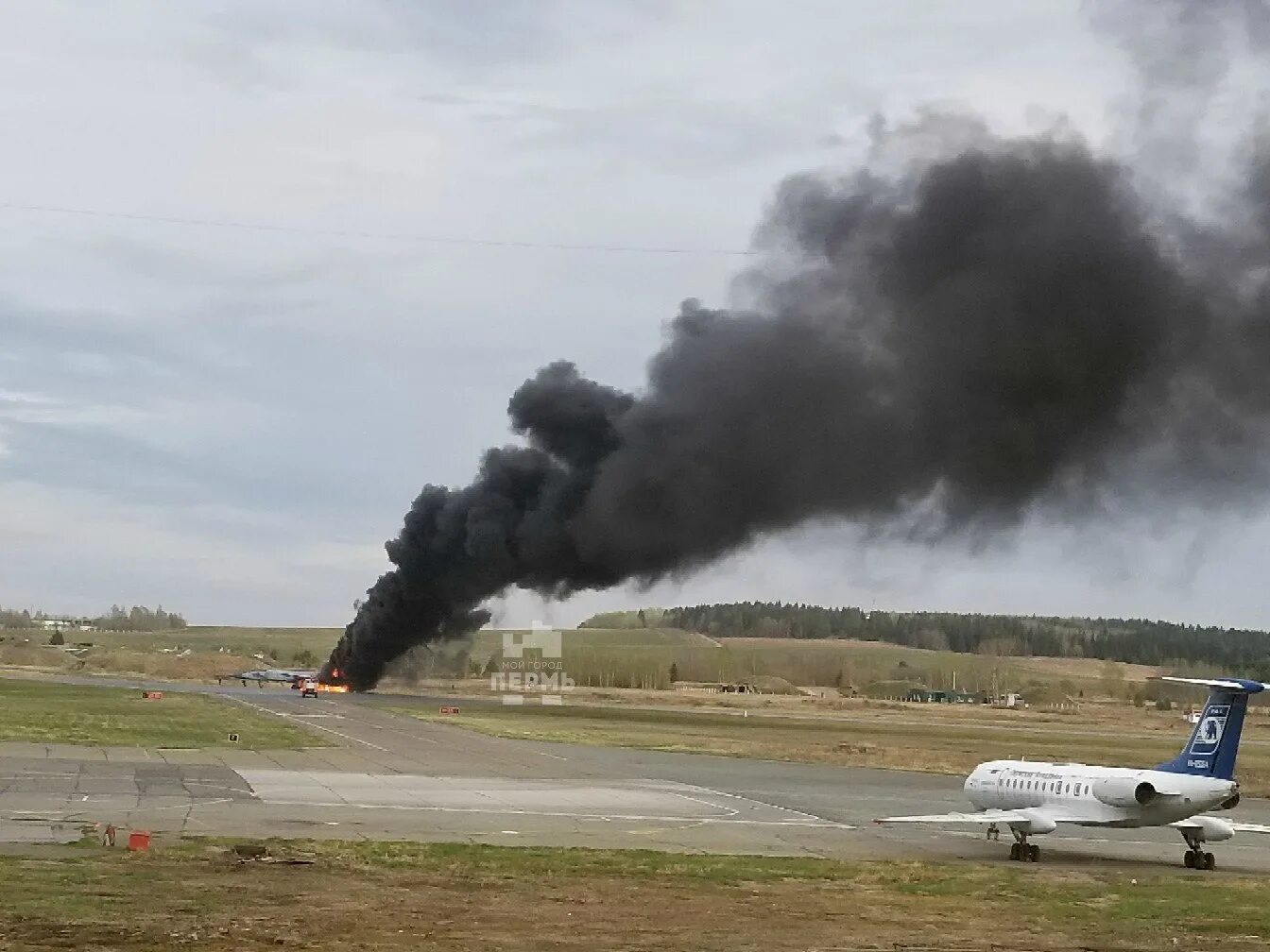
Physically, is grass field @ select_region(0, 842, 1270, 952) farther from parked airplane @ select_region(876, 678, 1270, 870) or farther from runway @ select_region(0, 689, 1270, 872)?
runway @ select_region(0, 689, 1270, 872)

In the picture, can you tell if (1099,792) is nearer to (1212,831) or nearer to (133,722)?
(1212,831)

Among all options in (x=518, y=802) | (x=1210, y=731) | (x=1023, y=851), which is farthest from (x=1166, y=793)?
(x=518, y=802)

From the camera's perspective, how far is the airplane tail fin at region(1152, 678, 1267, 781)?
145 feet

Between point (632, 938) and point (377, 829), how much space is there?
16864mm

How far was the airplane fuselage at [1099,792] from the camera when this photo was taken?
140ft

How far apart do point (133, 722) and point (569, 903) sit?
61.9 m

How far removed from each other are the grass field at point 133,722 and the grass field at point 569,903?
39.1 metres

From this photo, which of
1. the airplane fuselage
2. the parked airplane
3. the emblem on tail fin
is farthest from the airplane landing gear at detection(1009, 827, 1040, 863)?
the emblem on tail fin

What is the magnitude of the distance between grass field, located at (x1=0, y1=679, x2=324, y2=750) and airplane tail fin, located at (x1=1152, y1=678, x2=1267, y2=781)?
4404 cm

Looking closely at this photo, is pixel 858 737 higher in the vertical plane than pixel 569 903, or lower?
lower

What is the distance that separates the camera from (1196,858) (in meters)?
44.3

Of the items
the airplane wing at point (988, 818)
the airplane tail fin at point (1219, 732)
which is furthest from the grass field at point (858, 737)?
the airplane wing at point (988, 818)

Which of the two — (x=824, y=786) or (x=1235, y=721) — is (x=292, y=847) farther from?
(x=824, y=786)

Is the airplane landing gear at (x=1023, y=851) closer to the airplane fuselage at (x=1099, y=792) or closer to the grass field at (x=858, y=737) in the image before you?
the airplane fuselage at (x=1099, y=792)
